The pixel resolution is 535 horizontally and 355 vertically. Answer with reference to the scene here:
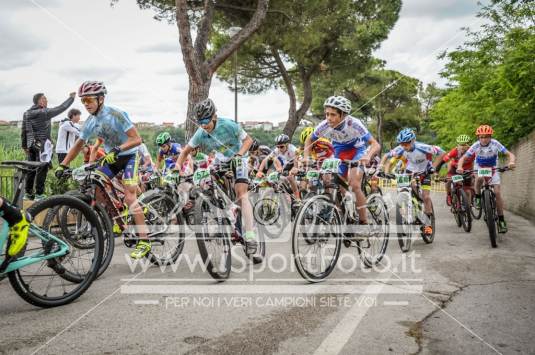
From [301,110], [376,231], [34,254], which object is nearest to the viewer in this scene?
[34,254]

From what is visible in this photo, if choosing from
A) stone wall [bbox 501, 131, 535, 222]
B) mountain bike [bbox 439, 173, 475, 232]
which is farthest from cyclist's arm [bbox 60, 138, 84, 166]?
stone wall [bbox 501, 131, 535, 222]

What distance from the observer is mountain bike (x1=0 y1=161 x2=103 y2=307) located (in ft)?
12.9

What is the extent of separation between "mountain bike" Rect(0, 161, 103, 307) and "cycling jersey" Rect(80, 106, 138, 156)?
4.75ft

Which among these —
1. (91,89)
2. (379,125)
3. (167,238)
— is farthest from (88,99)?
(379,125)

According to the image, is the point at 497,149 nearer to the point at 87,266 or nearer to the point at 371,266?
the point at 371,266

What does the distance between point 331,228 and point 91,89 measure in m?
3.28

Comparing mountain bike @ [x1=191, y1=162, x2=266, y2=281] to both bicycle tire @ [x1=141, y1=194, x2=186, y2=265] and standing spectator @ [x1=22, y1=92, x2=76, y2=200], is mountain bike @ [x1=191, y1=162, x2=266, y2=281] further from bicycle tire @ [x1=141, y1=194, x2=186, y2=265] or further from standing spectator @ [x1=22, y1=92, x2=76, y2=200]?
standing spectator @ [x1=22, y1=92, x2=76, y2=200]

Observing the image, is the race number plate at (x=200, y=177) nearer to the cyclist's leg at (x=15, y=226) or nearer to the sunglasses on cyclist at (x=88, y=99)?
the sunglasses on cyclist at (x=88, y=99)

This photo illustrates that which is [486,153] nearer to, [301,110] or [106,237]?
[106,237]

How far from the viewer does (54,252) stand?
433cm

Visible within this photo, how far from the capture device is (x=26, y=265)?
12.9ft

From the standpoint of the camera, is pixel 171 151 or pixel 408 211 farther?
pixel 171 151

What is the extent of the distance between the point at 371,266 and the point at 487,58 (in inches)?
512

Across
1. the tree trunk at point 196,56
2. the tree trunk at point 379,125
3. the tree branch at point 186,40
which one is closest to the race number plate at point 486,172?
the tree trunk at point 196,56
